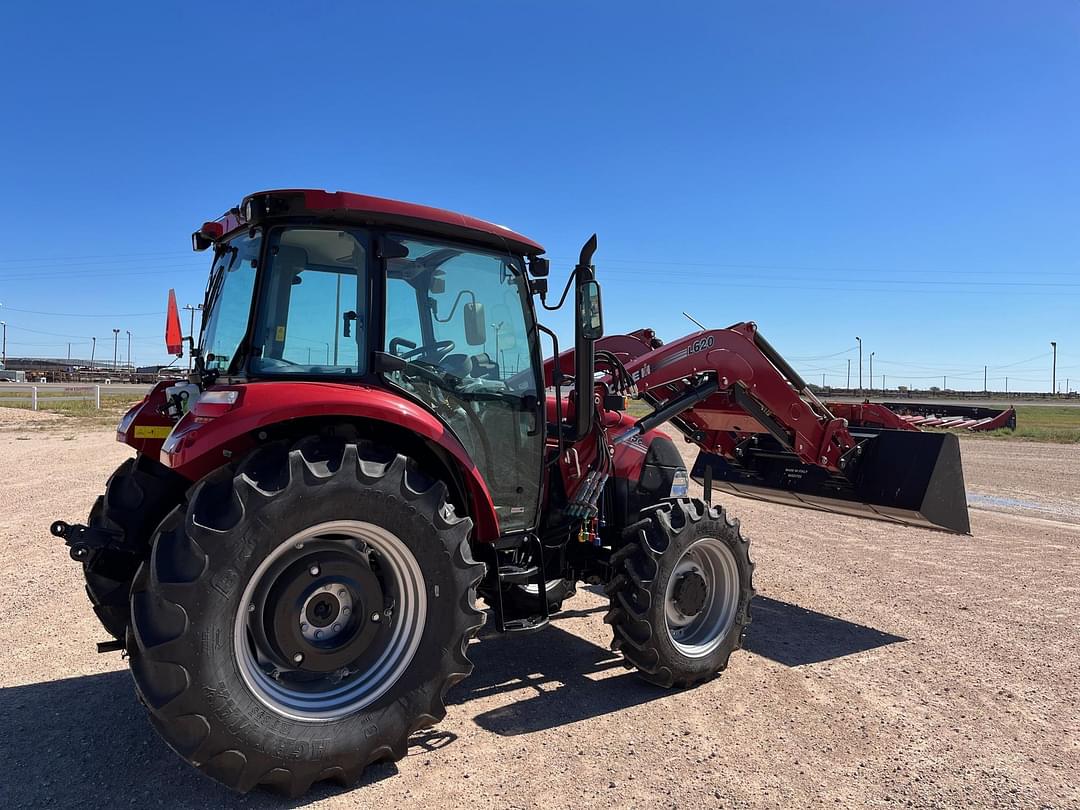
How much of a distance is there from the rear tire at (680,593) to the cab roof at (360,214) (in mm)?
1934

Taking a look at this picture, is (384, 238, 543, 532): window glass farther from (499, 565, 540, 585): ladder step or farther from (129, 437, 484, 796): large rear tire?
(129, 437, 484, 796): large rear tire

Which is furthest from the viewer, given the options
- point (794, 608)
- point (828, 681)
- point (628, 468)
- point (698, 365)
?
point (794, 608)

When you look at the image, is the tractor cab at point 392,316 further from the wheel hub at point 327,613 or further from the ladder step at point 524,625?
the wheel hub at point 327,613

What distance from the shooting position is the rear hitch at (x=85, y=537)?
3568 millimetres

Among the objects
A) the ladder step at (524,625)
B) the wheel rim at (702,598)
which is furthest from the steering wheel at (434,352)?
the wheel rim at (702,598)

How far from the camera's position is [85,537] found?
3691 millimetres

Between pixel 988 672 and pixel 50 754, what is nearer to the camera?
pixel 50 754

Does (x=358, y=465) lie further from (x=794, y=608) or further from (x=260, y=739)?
(x=794, y=608)

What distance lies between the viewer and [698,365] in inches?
212

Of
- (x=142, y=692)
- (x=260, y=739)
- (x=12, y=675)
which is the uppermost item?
(x=142, y=692)

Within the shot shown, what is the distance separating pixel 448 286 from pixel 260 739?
2.37m

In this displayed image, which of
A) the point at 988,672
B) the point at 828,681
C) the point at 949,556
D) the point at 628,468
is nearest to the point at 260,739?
the point at 628,468

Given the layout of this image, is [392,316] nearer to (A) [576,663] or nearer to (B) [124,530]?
(B) [124,530]

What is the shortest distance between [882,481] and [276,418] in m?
5.10
